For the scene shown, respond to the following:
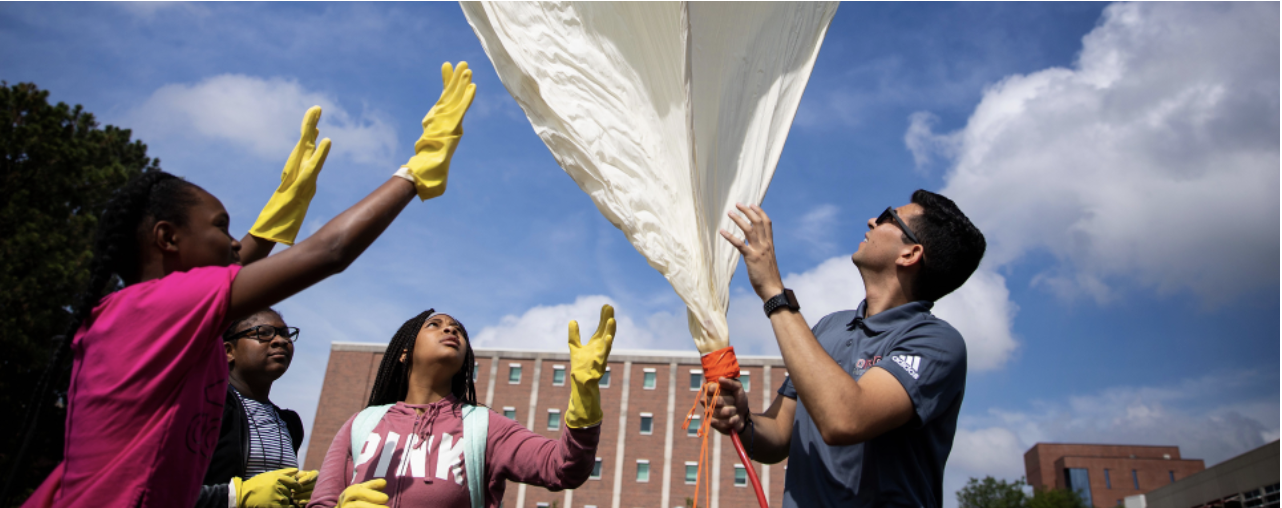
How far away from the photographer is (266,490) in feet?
8.39

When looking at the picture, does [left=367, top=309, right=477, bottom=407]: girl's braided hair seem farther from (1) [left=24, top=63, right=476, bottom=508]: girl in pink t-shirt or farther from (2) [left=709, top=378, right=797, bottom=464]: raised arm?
(1) [left=24, top=63, right=476, bottom=508]: girl in pink t-shirt

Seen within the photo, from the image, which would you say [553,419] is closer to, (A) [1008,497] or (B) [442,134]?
(A) [1008,497]

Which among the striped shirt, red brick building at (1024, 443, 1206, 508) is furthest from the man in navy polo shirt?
red brick building at (1024, 443, 1206, 508)

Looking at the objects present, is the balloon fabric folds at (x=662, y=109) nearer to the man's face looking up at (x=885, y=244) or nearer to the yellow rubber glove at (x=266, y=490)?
the man's face looking up at (x=885, y=244)

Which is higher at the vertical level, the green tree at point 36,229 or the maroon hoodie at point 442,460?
the green tree at point 36,229

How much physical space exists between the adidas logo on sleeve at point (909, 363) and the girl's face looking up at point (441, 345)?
1.93m

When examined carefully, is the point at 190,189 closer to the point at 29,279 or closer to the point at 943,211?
the point at 943,211

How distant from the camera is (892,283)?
2420 mm

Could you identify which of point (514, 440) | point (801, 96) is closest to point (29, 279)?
point (514, 440)

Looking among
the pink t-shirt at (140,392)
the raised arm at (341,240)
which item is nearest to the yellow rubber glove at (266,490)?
the pink t-shirt at (140,392)

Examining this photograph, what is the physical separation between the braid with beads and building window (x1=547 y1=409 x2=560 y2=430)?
4404 cm

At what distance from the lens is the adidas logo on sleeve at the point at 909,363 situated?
1.94 metres

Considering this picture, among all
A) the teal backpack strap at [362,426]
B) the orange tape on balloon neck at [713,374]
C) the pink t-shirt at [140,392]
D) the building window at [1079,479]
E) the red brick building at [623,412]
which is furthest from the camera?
the building window at [1079,479]

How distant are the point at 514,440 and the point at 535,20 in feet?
5.20
